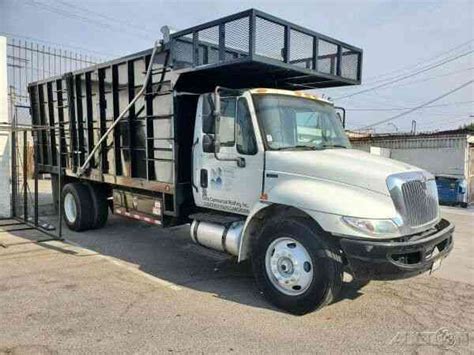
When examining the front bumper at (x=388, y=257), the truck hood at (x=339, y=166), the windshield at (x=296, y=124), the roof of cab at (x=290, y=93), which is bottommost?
the front bumper at (x=388, y=257)

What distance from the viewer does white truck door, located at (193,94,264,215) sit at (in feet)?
18.5

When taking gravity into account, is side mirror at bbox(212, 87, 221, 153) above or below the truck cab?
above

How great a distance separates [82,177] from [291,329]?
5.83 meters

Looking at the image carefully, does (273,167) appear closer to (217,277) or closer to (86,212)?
(217,277)

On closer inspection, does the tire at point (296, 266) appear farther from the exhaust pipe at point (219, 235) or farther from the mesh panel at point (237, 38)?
the mesh panel at point (237, 38)

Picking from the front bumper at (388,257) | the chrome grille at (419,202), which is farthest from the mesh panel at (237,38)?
the front bumper at (388,257)

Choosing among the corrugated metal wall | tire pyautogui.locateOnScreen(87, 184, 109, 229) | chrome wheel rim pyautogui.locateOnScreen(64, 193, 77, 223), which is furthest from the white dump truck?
the corrugated metal wall

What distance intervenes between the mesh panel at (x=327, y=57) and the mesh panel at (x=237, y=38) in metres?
1.38

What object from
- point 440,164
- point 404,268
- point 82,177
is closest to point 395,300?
point 404,268

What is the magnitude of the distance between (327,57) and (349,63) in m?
0.51

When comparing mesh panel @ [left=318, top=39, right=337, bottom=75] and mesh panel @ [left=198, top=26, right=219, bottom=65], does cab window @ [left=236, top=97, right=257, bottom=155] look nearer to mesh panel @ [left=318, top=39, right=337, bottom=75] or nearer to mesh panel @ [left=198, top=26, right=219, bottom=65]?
mesh panel @ [left=198, top=26, right=219, bottom=65]

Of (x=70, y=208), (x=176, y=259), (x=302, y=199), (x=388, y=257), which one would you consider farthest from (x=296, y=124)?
(x=70, y=208)

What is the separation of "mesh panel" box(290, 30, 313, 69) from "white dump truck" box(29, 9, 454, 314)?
0.6 inches

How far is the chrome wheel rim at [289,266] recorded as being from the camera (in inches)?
197
